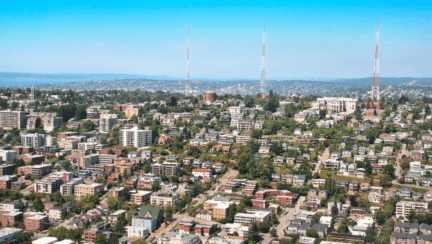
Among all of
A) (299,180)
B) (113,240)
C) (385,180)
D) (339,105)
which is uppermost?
(339,105)

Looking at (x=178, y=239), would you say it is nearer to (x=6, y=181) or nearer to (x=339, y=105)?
(x=6, y=181)

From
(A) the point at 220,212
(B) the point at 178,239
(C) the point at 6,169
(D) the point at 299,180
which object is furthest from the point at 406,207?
(C) the point at 6,169

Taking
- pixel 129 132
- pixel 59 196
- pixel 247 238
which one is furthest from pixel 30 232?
pixel 129 132

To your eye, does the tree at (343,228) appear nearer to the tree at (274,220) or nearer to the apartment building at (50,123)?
the tree at (274,220)

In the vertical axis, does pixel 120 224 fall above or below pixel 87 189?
below

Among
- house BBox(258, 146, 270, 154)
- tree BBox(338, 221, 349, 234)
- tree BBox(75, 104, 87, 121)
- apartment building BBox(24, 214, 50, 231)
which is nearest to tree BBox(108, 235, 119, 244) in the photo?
apartment building BBox(24, 214, 50, 231)

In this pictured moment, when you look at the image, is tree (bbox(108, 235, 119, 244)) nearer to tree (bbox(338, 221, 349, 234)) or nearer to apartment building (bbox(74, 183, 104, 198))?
apartment building (bbox(74, 183, 104, 198))
